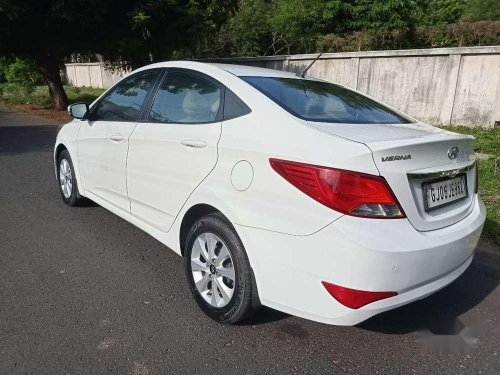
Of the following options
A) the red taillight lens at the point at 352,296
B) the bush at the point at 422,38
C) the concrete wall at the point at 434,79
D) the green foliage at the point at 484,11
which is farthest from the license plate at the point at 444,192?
the green foliage at the point at 484,11

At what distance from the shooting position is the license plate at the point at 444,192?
7.61 ft

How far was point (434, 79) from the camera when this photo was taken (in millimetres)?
10250

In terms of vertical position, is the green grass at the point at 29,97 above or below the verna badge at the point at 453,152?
below

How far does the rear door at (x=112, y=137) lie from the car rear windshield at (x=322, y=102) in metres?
1.12

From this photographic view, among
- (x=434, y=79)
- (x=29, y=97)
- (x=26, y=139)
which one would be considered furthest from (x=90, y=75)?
(x=434, y=79)

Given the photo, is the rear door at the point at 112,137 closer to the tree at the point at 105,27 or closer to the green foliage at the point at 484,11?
the tree at the point at 105,27

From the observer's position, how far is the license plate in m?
2.32

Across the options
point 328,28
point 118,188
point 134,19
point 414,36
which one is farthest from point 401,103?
point 118,188

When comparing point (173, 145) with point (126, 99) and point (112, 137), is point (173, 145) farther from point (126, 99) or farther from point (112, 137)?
point (126, 99)

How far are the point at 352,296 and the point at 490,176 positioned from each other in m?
4.93

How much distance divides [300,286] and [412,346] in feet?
3.04

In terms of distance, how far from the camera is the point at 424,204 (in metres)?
2.29

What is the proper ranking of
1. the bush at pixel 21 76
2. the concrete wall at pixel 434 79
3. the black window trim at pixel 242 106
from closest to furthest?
1. the black window trim at pixel 242 106
2. the concrete wall at pixel 434 79
3. the bush at pixel 21 76

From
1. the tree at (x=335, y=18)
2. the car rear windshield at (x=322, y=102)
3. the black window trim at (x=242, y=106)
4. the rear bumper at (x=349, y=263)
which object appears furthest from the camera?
the tree at (x=335, y=18)
